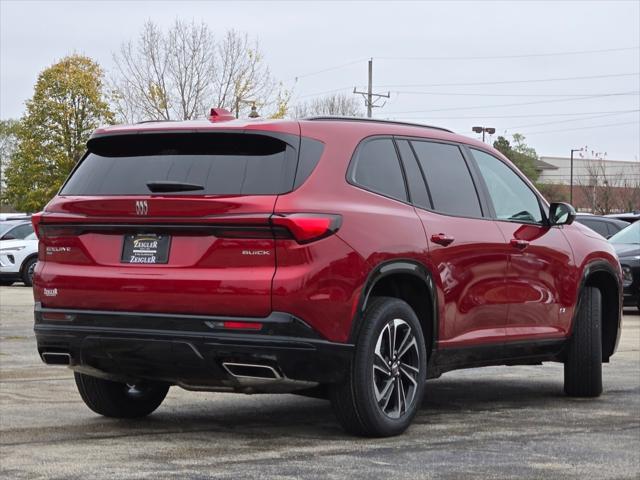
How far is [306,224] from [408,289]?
3.82 feet

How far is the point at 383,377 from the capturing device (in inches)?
294

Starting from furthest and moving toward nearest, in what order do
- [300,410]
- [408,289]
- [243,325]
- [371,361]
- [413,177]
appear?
[300,410] < [413,177] < [408,289] < [371,361] < [243,325]

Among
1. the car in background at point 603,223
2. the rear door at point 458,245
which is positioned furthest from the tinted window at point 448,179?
the car in background at point 603,223

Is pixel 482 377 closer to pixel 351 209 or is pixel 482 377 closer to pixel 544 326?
pixel 544 326

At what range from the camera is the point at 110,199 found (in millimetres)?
7289

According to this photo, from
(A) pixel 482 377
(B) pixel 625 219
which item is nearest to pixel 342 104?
(B) pixel 625 219

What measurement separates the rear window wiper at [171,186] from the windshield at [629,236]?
15212mm

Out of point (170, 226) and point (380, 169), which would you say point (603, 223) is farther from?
point (170, 226)

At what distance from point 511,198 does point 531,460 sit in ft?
8.78

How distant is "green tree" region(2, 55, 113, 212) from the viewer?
255 feet

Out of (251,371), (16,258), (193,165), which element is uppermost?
(193,165)

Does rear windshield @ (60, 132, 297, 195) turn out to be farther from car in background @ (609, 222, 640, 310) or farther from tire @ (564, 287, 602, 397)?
car in background @ (609, 222, 640, 310)

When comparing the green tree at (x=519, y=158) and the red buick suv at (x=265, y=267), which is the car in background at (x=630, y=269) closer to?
the red buick suv at (x=265, y=267)

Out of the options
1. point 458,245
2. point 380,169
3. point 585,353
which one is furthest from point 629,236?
point 380,169
